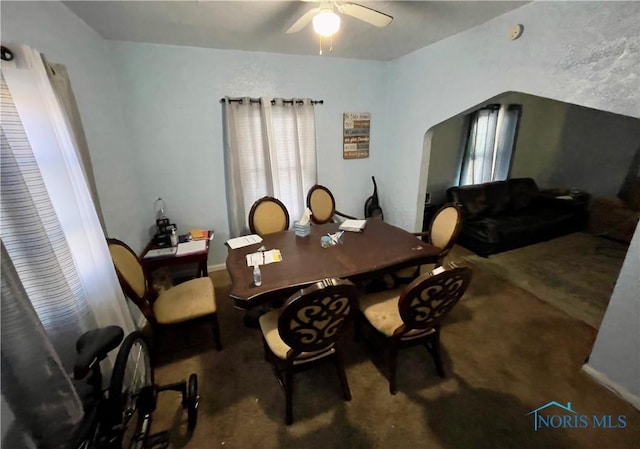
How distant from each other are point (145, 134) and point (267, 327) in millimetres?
2406

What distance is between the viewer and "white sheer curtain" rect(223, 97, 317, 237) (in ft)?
9.56

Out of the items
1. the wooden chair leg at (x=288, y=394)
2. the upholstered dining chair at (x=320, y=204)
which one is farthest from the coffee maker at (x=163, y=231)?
the wooden chair leg at (x=288, y=394)

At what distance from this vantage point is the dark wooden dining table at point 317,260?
5.10 ft

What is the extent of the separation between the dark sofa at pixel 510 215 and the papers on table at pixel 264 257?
115 inches

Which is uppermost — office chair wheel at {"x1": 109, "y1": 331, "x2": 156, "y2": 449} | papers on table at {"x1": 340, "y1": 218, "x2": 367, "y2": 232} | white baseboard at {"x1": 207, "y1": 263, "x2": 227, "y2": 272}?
papers on table at {"x1": 340, "y1": 218, "x2": 367, "y2": 232}

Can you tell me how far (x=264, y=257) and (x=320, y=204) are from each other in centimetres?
147

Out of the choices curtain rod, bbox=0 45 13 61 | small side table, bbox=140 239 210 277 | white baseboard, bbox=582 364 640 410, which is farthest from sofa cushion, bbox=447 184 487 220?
curtain rod, bbox=0 45 13 61

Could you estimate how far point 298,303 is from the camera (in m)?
1.18

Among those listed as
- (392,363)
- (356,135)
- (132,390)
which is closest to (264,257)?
(132,390)

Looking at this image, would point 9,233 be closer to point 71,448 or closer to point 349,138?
point 71,448

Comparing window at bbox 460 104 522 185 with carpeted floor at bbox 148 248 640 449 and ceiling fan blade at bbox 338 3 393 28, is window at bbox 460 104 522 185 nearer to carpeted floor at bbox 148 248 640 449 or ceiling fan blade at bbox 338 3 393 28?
carpeted floor at bbox 148 248 640 449

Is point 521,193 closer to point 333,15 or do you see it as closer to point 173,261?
point 333,15

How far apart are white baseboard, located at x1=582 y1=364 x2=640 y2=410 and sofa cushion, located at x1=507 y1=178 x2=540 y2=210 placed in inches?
114

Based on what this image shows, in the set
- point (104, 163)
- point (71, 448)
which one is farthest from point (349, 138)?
point (71, 448)
